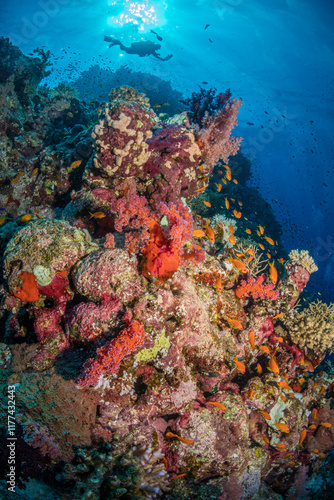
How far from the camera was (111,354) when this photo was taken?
3.07 metres

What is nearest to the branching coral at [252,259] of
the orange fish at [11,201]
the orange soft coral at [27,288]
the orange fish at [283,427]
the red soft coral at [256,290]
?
the red soft coral at [256,290]

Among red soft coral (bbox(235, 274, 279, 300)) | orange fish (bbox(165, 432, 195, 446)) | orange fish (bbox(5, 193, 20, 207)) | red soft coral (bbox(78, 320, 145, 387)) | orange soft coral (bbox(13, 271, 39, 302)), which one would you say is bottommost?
orange fish (bbox(5, 193, 20, 207))

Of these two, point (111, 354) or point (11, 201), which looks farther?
point (11, 201)

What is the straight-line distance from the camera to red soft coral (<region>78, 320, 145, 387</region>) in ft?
9.99

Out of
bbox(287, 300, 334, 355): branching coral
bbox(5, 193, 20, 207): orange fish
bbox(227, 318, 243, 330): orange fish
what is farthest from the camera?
bbox(5, 193, 20, 207): orange fish

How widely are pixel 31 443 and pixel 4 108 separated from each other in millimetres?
11335

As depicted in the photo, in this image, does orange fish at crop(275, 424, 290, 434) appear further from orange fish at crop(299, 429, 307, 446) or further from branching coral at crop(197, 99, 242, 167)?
branching coral at crop(197, 99, 242, 167)

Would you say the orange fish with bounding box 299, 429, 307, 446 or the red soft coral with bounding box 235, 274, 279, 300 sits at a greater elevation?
the red soft coral with bounding box 235, 274, 279, 300

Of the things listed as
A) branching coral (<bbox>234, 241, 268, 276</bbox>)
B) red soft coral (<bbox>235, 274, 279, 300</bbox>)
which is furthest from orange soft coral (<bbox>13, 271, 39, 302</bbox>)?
branching coral (<bbox>234, 241, 268, 276</bbox>)

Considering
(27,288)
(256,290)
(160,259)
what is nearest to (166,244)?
(160,259)

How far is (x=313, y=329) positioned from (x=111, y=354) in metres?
5.22

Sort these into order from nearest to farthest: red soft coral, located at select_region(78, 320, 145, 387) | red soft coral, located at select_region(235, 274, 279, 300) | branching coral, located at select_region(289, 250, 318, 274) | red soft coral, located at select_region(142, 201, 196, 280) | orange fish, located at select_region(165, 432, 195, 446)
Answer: red soft coral, located at select_region(78, 320, 145, 387) < orange fish, located at select_region(165, 432, 195, 446) < red soft coral, located at select_region(142, 201, 196, 280) < red soft coral, located at select_region(235, 274, 279, 300) < branching coral, located at select_region(289, 250, 318, 274)

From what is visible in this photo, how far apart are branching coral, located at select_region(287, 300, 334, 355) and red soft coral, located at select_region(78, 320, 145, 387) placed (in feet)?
14.9

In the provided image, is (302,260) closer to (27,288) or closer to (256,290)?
(256,290)
